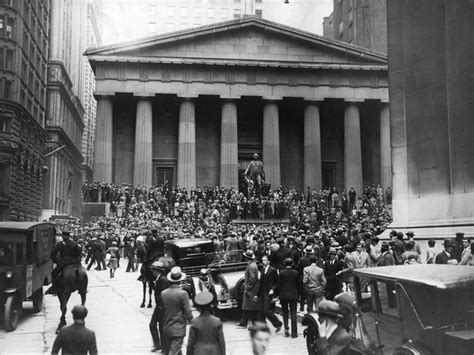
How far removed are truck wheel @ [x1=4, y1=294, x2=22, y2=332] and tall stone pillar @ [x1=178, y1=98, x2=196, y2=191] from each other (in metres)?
32.5

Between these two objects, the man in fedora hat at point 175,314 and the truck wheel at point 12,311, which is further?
the truck wheel at point 12,311

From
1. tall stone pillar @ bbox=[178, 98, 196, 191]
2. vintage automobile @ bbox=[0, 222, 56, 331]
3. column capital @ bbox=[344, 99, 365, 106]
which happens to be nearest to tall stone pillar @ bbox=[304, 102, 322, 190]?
column capital @ bbox=[344, 99, 365, 106]

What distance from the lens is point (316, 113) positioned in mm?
48188

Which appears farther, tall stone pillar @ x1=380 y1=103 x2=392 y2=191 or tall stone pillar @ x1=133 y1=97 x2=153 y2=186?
tall stone pillar @ x1=380 y1=103 x2=392 y2=191

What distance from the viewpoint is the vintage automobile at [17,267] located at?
39.9 feet

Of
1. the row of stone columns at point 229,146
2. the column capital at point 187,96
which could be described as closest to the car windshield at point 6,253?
the row of stone columns at point 229,146

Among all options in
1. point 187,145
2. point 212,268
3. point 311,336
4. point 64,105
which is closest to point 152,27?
point 64,105

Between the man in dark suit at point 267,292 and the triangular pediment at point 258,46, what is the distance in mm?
36836

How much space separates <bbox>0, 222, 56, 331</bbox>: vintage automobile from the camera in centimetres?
1215

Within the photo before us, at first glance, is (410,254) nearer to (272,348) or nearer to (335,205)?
(272,348)

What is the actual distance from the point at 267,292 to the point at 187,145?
35.0m

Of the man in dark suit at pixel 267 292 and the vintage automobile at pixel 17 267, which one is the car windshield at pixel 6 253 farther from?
the man in dark suit at pixel 267 292

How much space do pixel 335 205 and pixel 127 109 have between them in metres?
22.1

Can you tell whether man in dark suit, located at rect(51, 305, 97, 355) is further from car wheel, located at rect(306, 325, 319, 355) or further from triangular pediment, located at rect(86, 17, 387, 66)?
triangular pediment, located at rect(86, 17, 387, 66)
